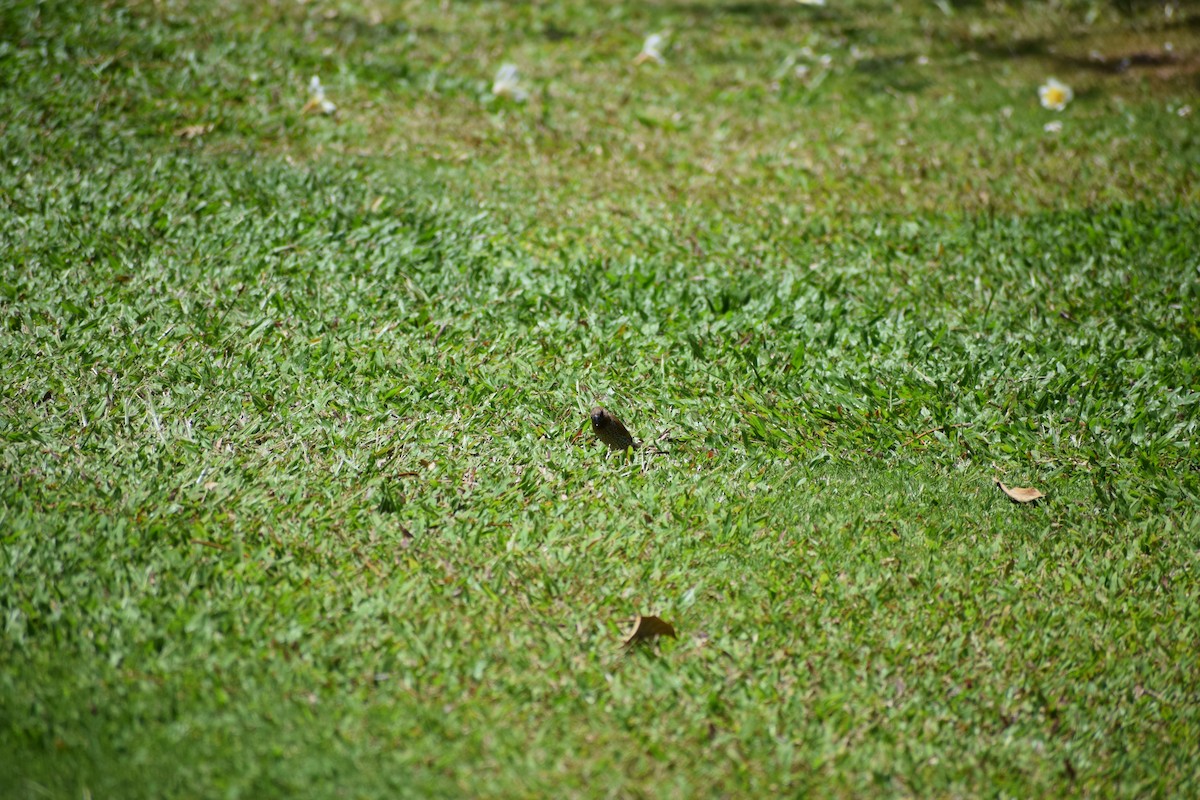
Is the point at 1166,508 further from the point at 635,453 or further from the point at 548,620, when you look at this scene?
the point at 548,620

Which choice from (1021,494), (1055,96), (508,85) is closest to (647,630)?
(1021,494)

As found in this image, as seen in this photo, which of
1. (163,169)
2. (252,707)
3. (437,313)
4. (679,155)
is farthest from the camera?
(679,155)

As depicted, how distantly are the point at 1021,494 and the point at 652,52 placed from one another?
4.15 m

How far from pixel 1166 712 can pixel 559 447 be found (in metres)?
2.01

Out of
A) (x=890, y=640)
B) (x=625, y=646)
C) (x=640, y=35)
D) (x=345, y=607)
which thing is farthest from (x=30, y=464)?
(x=640, y=35)

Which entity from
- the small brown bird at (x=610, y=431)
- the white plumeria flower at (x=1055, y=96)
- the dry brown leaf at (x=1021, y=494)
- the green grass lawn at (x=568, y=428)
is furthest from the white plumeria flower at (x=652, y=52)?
the dry brown leaf at (x=1021, y=494)

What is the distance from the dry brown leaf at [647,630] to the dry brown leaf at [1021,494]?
4.49 ft

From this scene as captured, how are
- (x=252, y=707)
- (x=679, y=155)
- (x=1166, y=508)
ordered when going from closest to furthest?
1. (x=252, y=707)
2. (x=1166, y=508)
3. (x=679, y=155)

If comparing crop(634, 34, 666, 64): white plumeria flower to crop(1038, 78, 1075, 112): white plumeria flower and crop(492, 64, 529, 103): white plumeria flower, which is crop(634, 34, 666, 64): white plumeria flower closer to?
crop(492, 64, 529, 103): white plumeria flower

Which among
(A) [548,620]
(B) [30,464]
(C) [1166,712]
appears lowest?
(C) [1166,712]

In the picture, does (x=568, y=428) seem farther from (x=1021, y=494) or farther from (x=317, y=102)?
(x=317, y=102)

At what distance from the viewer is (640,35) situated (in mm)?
6656

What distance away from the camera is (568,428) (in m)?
3.55

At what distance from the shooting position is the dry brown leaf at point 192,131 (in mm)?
4922
